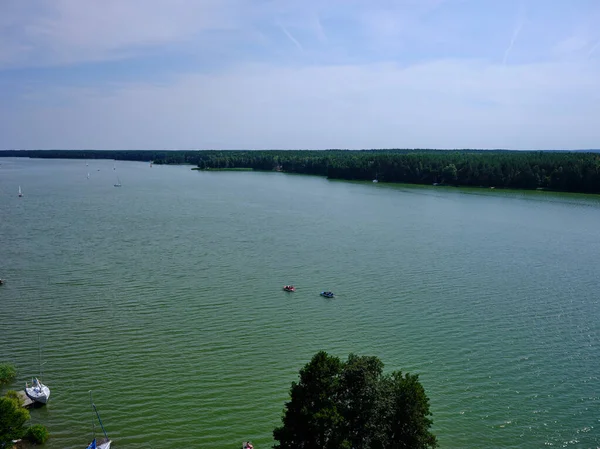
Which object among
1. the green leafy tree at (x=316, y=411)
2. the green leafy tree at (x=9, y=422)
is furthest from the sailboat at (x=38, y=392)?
the green leafy tree at (x=316, y=411)

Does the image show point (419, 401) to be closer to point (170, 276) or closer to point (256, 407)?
point (256, 407)

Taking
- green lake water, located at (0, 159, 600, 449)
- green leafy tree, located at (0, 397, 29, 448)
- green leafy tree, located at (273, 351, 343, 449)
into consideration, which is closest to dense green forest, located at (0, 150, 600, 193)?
green lake water, located at (0, 159, 600, 449)

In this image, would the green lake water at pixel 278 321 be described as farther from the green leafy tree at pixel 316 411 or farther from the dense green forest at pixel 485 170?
the dense green forest at pixel 485 170

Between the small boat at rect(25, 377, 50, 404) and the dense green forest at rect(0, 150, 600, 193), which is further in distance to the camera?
the dense green forest at rect(0, 150, 600, 193)

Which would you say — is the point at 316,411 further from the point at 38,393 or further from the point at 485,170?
the point at 485,170

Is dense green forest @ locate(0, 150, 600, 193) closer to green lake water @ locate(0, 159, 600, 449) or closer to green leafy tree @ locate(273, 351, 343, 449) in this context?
green lake water @ locate(0, 159, 600, 449)

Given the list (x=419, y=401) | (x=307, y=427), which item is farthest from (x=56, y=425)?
(x=419, y=401)

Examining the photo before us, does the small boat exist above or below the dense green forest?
below
